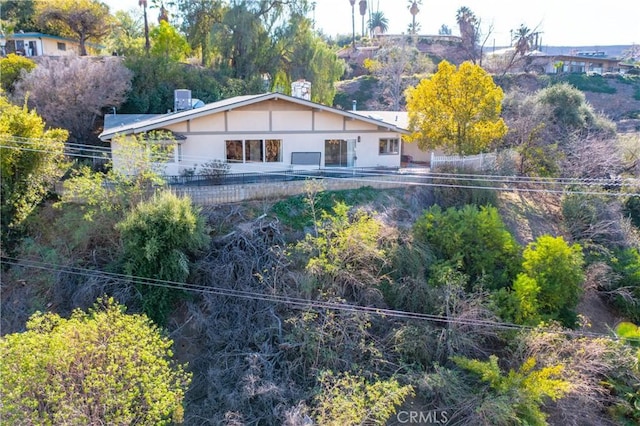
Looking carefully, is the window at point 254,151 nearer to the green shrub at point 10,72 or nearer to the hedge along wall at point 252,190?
the hedge along wall at point 252,190

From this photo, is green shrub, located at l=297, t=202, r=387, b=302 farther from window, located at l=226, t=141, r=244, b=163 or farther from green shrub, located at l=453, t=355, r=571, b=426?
window, located at l=226, t=141, r=244, b=163

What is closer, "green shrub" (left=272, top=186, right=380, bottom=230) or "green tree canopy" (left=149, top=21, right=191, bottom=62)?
"green shrub" (left=272, top=186, right=380, bottom=230)

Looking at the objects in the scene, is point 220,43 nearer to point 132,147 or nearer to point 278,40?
point 278,40

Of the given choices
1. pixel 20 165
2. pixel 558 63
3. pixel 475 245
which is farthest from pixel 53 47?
pixel 558 63

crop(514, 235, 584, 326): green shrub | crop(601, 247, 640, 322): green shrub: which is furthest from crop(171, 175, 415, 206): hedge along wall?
crop(601, 247, 640, 322): green shrub

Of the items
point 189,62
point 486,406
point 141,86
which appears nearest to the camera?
point 486,406

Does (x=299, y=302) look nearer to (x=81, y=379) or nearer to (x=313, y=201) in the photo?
(x=313, y=201)

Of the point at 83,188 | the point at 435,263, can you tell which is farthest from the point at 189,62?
the point at 435,263

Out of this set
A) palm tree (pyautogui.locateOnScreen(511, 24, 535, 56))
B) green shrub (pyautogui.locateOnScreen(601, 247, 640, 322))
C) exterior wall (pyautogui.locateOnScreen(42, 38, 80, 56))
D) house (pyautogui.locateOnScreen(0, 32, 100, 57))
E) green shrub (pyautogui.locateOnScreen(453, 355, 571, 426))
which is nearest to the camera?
green shrub (pyautogui.locateOnScreen(453, 355, 571, 426))
